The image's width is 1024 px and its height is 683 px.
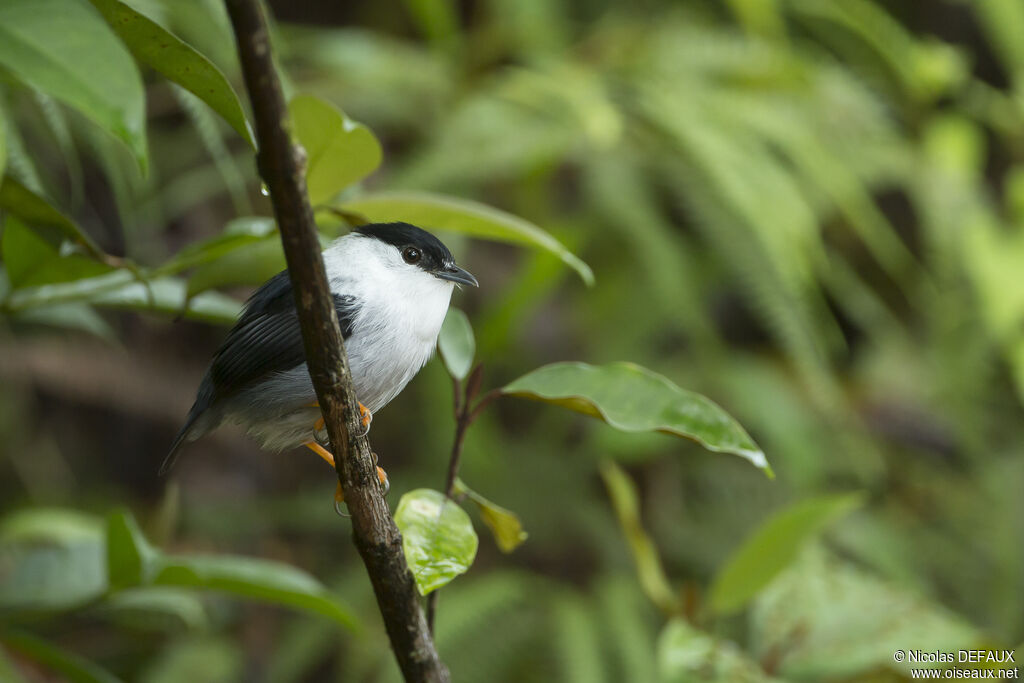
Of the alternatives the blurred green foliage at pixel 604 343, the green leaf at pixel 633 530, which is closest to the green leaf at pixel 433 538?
the green leaf at pixel 633 530

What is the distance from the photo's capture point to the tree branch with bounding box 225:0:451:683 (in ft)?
2.43

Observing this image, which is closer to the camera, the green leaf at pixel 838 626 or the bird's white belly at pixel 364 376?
the bird's white belly at pixel 364 376

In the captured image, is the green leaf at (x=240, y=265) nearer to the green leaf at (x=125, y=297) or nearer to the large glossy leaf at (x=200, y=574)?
the green leaf at (x=125, y=297)

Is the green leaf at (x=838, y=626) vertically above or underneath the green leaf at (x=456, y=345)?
underneath

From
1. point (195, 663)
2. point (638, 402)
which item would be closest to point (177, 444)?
point (638, 402)

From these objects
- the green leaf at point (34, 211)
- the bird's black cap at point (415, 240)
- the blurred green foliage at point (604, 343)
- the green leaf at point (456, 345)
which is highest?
the green leaf at point (34, 211)

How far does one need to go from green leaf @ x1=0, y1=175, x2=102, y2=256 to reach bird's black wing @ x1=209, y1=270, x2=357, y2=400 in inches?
8.9

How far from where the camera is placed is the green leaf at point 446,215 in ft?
4.07

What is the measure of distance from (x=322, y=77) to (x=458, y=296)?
95 centimetres

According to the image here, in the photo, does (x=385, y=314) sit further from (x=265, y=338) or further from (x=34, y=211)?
(x=34, y=211)

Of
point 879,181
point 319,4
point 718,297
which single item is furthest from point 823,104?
point 319,4

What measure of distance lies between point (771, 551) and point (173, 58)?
130 centimetres

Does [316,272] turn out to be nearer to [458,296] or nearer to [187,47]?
[187,47]

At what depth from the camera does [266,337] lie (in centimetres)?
130
